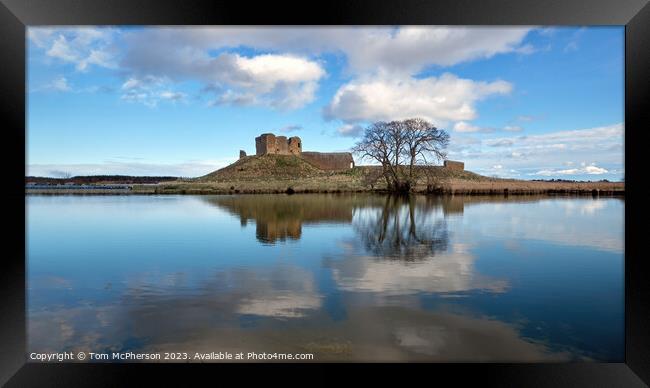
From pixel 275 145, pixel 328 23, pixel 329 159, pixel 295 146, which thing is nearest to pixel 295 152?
pixel 295 146

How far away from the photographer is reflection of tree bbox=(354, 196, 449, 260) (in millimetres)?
11096

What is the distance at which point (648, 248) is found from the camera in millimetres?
4438

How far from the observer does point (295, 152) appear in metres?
101

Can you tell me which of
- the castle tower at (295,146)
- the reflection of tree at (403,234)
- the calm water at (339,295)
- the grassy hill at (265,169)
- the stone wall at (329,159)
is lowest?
the calm water at (339,295)

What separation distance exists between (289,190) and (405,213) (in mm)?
25324

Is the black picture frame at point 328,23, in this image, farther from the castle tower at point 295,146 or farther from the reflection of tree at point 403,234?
the castle tower at point 295,146

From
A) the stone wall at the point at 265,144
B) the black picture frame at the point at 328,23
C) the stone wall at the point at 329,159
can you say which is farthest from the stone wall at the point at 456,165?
the black picture frame at the point at 328,23

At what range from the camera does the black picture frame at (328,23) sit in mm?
4215

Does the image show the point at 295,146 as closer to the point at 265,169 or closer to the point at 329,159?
the point at 329,159

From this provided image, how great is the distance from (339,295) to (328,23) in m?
4.48

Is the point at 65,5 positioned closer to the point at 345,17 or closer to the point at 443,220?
the point at 345,17

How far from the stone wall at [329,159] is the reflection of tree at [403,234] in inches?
3079

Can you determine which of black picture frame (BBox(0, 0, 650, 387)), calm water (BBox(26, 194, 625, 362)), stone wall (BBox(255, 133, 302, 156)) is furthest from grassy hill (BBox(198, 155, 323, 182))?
black picture frame (BBox(0, 0, 650, 387))

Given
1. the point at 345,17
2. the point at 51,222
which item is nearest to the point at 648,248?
the point at 345,17
